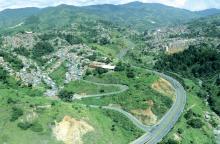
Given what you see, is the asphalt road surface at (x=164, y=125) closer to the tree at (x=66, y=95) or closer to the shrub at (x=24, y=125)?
the shrub at (x=24, y=125)

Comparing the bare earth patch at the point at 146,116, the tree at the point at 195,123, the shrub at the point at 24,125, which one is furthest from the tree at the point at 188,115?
the shrub at the point at 24,125

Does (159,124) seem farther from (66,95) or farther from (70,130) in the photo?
(66,95)

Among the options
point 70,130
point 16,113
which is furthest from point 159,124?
point 16,113

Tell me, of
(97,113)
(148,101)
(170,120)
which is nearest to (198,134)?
(170,120)

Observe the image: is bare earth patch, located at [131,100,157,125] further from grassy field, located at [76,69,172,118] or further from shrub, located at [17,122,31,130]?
shrub, located at [17,122,31,130]

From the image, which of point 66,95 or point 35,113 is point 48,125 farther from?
point 66,95
